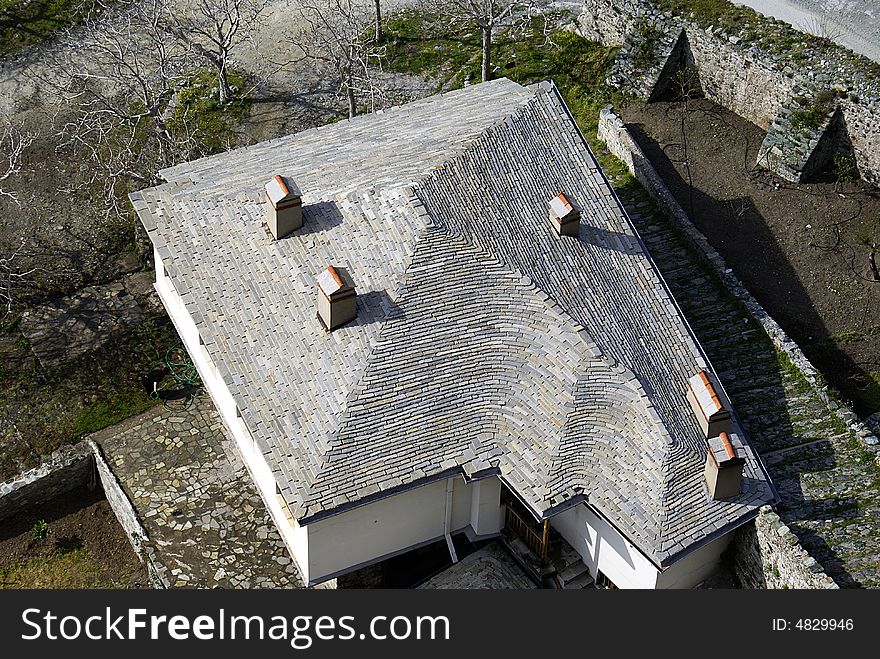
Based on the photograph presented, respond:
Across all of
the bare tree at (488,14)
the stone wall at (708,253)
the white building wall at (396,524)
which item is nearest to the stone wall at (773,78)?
the stone wall at (708,253)

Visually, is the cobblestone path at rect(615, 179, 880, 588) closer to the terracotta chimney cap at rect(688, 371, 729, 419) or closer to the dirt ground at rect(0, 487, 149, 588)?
the terracotta chimney cap at rect(688, 371, 729, 419)

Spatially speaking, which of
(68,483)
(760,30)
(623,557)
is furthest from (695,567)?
(760,30)

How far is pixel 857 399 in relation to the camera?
139 ft

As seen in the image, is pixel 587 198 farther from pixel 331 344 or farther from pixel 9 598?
pixel 9 598

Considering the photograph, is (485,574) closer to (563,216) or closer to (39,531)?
(563,216)

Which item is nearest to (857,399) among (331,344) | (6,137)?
(331,344)

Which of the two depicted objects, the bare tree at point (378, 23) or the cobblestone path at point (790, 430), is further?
the bare tree at point (378, 23)

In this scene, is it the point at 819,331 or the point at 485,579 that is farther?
the point at 819,331

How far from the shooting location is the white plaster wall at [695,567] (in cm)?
3555

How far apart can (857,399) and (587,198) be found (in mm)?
10958

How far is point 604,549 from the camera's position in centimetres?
3659

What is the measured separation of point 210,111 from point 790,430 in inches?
1099

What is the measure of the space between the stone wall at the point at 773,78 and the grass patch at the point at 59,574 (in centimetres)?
2771

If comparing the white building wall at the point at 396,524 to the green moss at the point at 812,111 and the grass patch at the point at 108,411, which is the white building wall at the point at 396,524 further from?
the green moss at the point at 812,111
